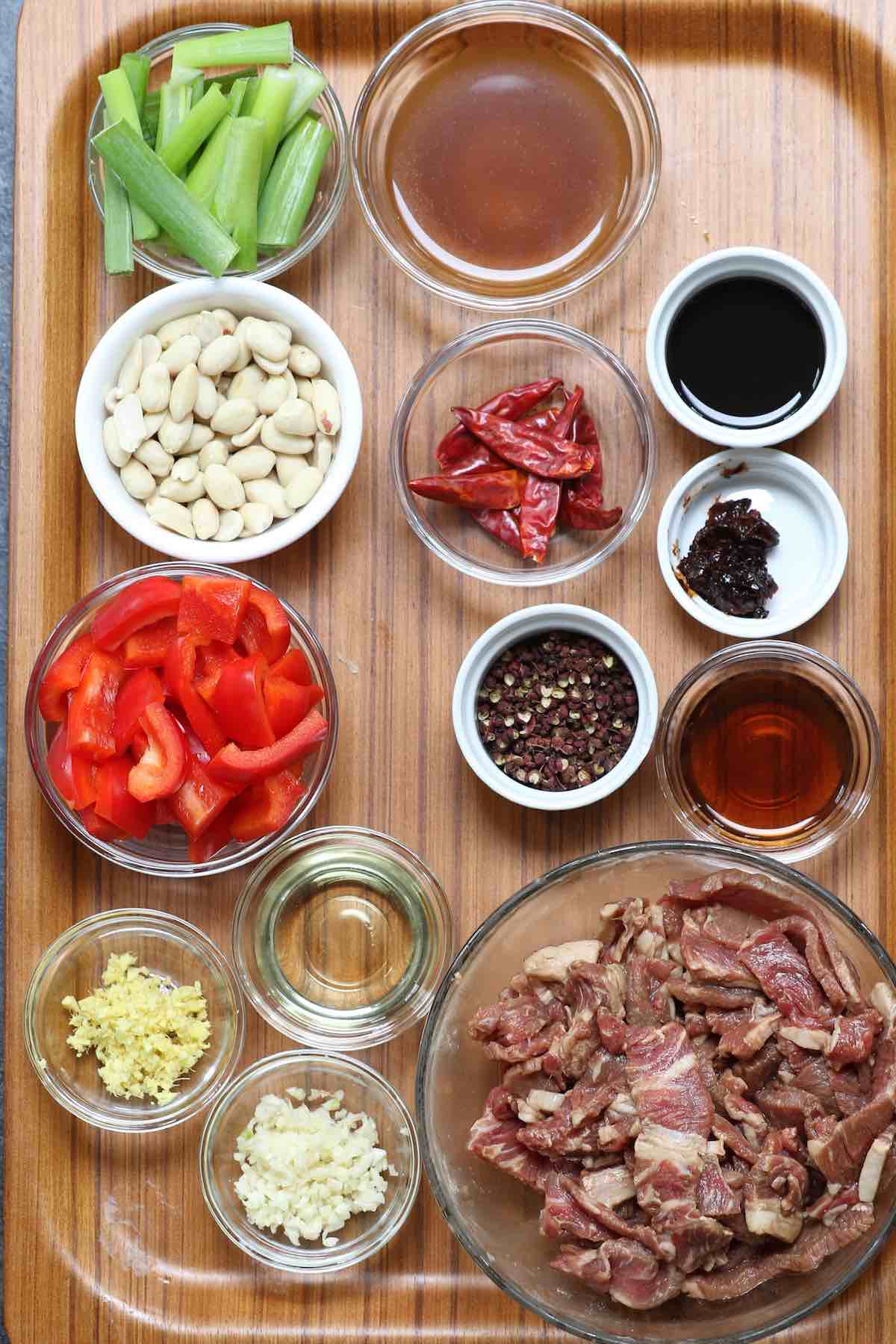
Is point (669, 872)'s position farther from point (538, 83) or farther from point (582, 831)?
point (538, 83)

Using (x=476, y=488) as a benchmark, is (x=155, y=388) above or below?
above

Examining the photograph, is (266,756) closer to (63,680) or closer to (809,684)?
(63,680)

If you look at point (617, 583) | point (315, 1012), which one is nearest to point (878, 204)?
point (617, 583)

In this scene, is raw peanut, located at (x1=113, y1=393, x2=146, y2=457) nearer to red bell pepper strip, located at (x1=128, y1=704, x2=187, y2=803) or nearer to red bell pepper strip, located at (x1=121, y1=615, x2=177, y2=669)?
red bell pepper strip, located at (x1=121, y1=615, x2=177, y2=669)

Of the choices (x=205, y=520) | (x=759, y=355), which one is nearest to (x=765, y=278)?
(x=759, y=355)

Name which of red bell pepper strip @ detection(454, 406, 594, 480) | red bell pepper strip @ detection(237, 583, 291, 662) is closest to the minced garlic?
red bell pepper strip @ detection(237, 583, 291, 662)

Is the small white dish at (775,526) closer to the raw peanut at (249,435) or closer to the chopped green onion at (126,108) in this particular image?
the raw peanut at (249,435)

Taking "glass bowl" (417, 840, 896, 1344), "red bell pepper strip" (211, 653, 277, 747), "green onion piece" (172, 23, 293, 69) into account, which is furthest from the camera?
"green onion piece" (172, 23, 293, 69)
